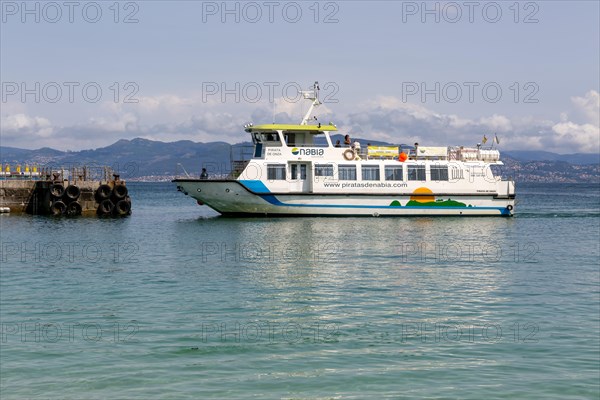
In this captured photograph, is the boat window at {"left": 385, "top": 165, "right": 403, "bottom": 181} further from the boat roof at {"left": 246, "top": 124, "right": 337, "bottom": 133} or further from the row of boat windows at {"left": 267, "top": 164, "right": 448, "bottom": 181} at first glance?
the boat roof at {"left": 246, "top": 124, "right": 337, "bottom": 133}

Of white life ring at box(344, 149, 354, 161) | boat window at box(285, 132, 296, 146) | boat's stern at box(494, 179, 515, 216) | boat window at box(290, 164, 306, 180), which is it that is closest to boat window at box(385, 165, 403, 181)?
white life ring at box(344, 149, 354, 161)

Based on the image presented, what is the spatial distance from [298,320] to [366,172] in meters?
27.3

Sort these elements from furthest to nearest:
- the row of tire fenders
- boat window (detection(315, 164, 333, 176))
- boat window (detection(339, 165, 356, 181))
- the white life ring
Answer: the row of tire fenders < the white life ring < boat window (detection(339, 165, 356, 181)) < boat window (detection(315, 164, 333, 176))

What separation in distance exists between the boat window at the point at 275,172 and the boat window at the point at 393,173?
615cm

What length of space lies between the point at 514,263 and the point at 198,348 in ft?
50.1

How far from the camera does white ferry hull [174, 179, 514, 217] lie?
134ft

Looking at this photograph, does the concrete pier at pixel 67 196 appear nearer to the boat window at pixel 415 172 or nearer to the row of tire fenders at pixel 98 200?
the row of tire fenders at pixel 98 200

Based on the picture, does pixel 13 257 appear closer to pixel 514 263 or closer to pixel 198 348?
pixel 198 348

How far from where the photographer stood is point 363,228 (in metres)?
36.3

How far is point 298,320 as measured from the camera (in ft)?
49.9

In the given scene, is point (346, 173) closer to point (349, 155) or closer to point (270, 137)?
point (349, 155)

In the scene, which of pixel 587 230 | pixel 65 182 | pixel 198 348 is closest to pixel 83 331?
pixel 198 348

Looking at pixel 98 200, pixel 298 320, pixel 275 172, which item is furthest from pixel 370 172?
pixel 298 320

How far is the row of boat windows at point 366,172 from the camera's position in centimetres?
4097
